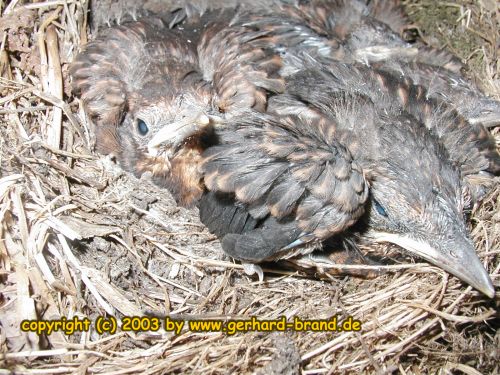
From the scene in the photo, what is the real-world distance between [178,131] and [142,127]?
1.30ft

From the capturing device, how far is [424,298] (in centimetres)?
241

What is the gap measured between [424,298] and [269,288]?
70 centimetres

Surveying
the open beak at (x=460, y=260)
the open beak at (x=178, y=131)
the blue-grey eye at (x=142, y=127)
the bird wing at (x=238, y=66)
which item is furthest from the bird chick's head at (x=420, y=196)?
the blue-grey eye at (x=142, y=127)

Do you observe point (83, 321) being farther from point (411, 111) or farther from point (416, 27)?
point (416, 27)

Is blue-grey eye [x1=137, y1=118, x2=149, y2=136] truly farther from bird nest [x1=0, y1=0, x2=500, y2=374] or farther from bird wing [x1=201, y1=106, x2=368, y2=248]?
bird wing [x1=201, y1=106, x2=368, y2=248]

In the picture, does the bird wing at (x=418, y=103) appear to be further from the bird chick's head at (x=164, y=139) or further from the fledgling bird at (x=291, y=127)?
the bird chick's head at (x=164, y=139)

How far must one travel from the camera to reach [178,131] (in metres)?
2.46

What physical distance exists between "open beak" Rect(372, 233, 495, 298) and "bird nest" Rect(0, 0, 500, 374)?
4.1 inches

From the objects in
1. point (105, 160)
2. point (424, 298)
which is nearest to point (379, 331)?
point (424, 298)

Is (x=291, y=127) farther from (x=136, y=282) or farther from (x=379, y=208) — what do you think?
(x=136, y=282)

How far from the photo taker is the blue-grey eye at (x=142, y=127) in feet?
9.07

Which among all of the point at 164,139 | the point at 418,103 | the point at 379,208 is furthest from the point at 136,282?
the point at 418,103

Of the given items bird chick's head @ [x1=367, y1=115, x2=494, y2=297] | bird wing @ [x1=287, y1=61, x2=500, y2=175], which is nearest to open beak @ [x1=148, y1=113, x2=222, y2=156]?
bird wing @ [x1=287, y1=61, x2=500, y2=175]

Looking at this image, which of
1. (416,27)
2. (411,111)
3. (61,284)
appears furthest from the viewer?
(416,27)
